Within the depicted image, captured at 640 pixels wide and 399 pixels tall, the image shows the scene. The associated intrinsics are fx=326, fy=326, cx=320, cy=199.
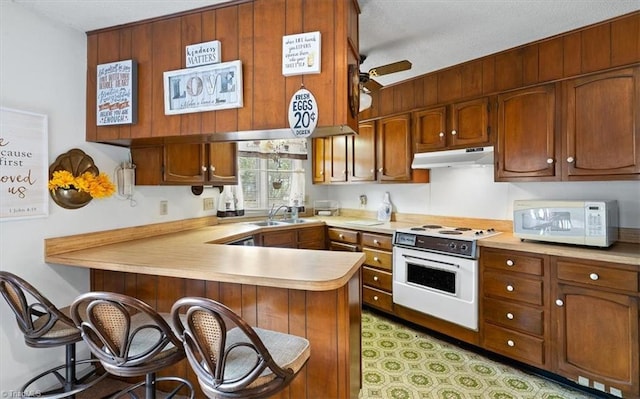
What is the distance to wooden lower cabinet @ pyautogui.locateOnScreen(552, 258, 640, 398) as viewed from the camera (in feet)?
6.47

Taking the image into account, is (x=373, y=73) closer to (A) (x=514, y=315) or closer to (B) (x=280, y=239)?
(B) (x=280, y=239)

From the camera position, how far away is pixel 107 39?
217 centimetres

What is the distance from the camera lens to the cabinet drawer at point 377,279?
3.33 m

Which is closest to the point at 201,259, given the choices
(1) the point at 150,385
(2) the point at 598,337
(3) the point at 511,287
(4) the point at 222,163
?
(1) the point at 150,385

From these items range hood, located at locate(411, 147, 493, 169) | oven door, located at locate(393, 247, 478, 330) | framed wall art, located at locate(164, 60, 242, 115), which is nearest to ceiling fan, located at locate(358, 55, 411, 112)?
framed wall art, located at locate(164, 60, 242, 115)

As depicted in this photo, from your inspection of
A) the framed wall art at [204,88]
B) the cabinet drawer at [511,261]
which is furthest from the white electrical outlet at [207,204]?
the cabinet drawer at [511,261]

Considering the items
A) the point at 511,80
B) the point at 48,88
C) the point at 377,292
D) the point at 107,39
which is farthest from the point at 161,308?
the point at 511,80

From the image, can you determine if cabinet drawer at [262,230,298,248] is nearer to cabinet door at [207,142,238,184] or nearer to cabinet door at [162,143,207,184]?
cabinet door at [207,142,238,184]

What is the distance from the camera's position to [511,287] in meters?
2.46

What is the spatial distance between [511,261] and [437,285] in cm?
Answer: 66

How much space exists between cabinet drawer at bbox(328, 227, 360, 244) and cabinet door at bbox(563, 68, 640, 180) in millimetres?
1991

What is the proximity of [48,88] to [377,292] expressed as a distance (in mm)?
3183

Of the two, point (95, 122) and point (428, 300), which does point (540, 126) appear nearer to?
point (428, 300)

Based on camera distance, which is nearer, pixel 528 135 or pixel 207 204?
pixel 528 135
